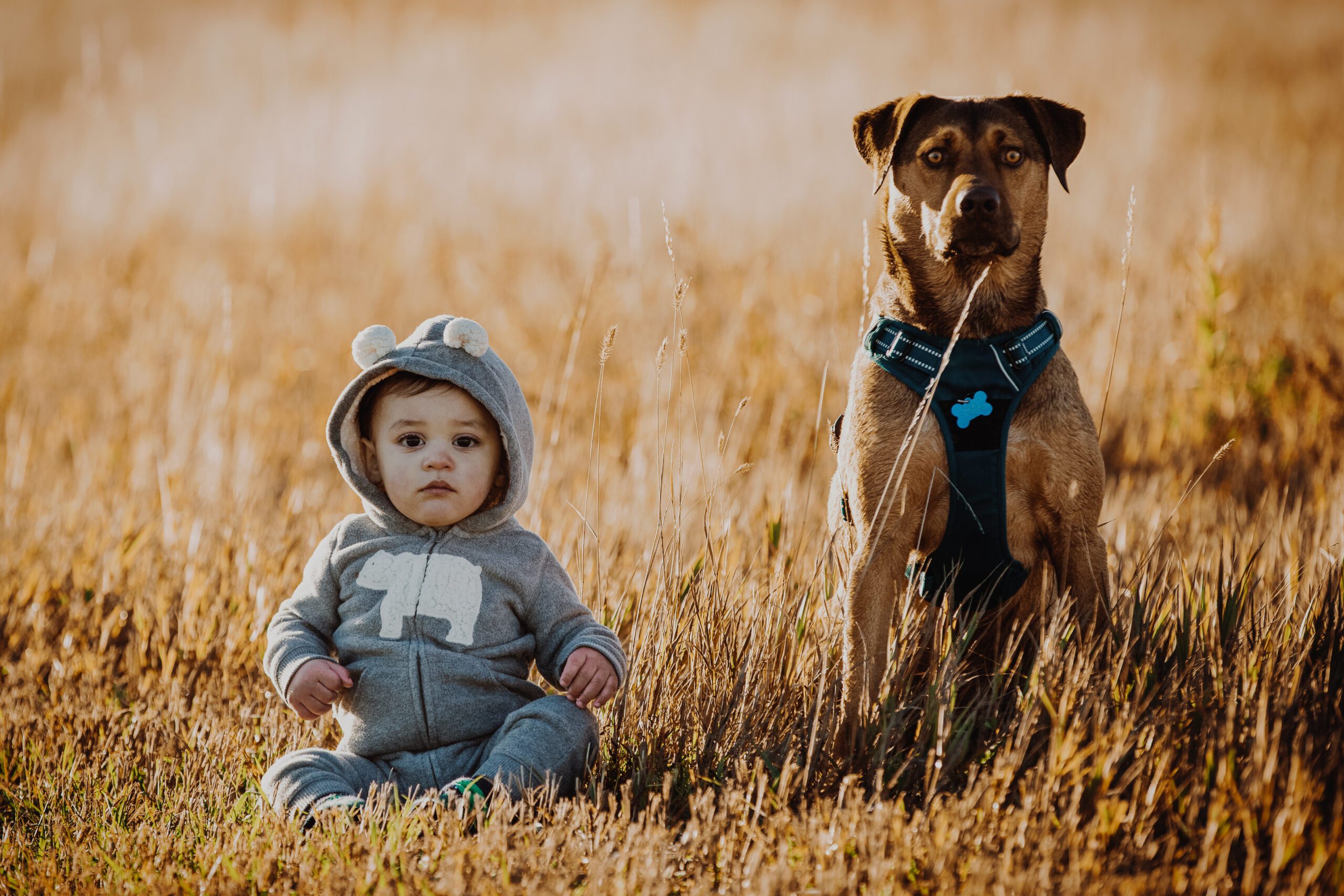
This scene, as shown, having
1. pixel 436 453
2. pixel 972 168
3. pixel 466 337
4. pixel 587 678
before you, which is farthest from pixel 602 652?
pixel 972 168

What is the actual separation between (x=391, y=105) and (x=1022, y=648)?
15152 mm

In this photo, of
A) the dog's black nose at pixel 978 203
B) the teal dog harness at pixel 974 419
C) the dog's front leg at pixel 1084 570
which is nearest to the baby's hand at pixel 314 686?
the teal dog harness at pixel 974 419

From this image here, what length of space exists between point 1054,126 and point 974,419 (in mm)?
889

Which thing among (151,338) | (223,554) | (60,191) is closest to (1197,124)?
(151,338)

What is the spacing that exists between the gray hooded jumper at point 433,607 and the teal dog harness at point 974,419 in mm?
906

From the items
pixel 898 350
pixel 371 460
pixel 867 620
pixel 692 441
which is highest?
pixel 898 350

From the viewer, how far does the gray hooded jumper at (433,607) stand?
8.69 ft

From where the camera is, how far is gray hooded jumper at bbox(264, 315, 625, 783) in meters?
2.65

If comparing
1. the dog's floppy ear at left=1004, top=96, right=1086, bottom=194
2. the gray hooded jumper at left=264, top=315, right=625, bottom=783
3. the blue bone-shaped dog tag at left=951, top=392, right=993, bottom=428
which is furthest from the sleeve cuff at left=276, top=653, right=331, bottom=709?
the dog's floppy ear at left=1004, top=96, right=1086, bottom=194

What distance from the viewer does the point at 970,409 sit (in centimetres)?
273

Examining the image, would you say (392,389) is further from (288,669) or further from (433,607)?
(288,669)

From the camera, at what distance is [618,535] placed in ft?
14.0

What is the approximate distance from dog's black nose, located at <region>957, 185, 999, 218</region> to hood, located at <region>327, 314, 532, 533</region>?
1207 millimetres

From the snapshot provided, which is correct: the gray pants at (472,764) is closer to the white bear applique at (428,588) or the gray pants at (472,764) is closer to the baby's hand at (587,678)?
the baby's hand at (587,678)
